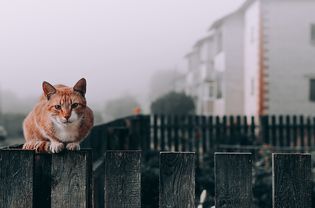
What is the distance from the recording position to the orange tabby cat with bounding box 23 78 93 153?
2.55m

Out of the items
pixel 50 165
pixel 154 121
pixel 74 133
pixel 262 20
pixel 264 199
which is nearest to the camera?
pixel 50 165

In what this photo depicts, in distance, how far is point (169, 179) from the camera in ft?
7.34

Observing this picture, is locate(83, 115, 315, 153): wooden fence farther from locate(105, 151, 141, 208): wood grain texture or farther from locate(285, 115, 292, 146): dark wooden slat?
locate(105, 151, 141, 208): wood grain texture

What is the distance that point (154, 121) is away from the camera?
55.5ft

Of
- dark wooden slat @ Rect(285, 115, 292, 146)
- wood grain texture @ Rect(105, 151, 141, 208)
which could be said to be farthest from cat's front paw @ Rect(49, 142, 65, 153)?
dark wooden slat @ Rect(285, 115, 292, 146)

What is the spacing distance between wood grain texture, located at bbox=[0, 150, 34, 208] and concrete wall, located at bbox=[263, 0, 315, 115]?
83.1 feet

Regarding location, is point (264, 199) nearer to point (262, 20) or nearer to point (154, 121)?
point (154, 121)

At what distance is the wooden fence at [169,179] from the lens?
223 centimetres

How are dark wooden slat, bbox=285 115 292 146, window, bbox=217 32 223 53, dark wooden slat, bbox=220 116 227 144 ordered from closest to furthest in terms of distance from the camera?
1. dark wooden slat, bbox=220 116 227 144
2. dark wooden slat, bbox=285 115 292 146
3. window, bbox=217 32 223 53

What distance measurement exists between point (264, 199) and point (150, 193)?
8.64ft

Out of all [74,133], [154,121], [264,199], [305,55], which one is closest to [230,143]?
[154,121]

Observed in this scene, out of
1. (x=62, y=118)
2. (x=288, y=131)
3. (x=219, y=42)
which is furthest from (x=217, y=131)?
(x=219, y=42)

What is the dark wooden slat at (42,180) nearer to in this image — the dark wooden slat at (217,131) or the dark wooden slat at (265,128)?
the dark wooden slat at (217,131)

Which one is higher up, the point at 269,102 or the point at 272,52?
the point at 272,52
